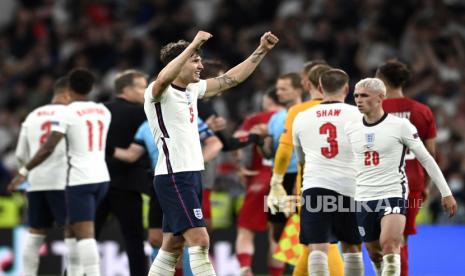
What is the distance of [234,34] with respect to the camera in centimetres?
2111

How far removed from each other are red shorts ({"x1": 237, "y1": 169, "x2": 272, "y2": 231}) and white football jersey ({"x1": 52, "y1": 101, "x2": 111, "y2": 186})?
225 cm

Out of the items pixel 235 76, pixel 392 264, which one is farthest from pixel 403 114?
pixel 235 76

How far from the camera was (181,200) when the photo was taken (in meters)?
9.12

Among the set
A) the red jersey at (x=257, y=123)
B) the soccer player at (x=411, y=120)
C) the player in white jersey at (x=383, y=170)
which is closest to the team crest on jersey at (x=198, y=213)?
the player in white jersey at (x=383, y=170)

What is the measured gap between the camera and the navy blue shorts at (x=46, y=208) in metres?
12.2

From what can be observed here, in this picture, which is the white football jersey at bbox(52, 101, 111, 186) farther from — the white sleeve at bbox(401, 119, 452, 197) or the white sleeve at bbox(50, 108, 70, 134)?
the white sleeve at bbox(401, 119, 452, 197)

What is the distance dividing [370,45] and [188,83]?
1110 cm

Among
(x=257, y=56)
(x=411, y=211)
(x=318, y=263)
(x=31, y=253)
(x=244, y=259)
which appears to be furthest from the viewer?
(x=244, y=259)

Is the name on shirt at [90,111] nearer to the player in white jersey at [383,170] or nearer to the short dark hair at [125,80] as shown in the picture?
the short dark hair at [125,80]

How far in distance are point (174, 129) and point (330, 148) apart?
6.05ft

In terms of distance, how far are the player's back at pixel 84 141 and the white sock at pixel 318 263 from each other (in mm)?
2707

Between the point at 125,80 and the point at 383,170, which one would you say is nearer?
the point at 383,170

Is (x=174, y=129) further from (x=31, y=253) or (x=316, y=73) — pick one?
(x=31, y=253)

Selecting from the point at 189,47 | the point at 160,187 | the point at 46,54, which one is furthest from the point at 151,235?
the point at 46,54
